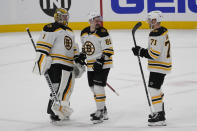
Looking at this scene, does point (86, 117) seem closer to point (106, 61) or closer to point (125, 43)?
point (106, 61)

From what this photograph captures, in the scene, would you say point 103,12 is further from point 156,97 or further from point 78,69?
point 156,97

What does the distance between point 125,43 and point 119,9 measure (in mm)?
1597

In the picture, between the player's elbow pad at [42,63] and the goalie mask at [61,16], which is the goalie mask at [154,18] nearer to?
the goalie mask at [61,16]

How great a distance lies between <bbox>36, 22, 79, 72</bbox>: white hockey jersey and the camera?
3.87 metres

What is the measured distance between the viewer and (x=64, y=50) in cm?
394

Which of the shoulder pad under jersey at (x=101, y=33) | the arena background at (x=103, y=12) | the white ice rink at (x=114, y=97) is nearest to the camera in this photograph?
the shoulder pad under jersey at (x=101, y=33)

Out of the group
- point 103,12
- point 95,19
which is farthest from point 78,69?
point 103,12

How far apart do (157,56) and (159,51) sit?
4cm

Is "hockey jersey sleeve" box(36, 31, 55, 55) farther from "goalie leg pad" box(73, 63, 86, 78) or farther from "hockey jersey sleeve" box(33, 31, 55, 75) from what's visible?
"goalie leg pad" box(73, 63, 86, 78)

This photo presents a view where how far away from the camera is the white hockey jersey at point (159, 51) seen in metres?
3.69

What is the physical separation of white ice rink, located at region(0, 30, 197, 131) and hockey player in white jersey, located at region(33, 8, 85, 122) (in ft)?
0.65

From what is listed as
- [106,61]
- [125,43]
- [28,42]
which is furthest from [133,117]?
[28,42]

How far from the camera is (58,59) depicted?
3.94m

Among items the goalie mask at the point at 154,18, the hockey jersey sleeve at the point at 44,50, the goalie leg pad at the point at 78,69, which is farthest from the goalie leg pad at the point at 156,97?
the hockey jersey sleeve at the point at 44,50
